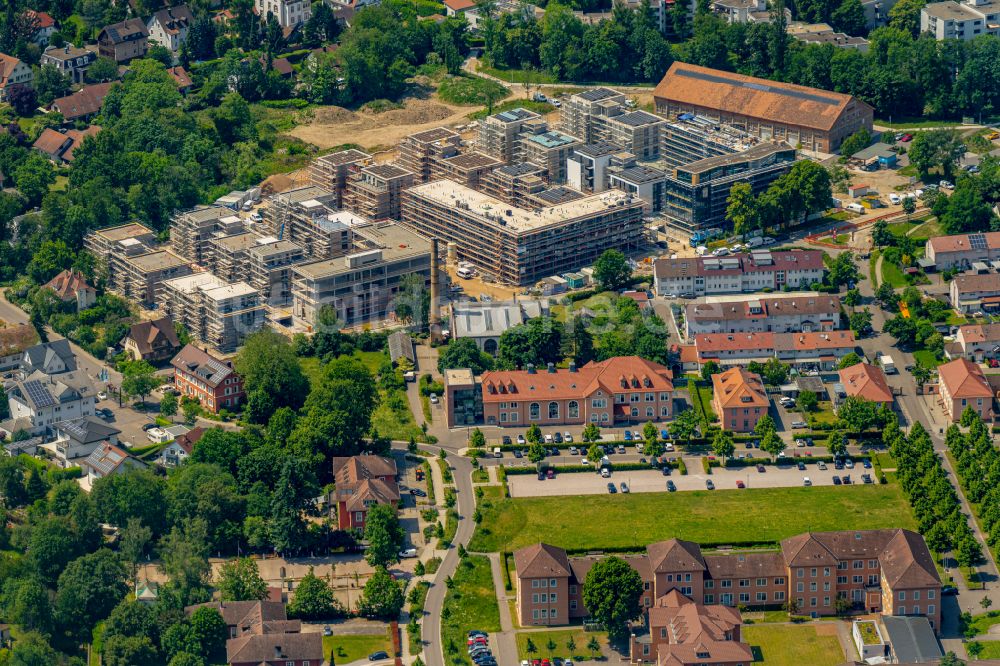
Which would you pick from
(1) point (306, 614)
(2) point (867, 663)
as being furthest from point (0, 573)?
(2) point (867, 663)

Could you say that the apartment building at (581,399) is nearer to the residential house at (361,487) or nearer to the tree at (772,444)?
the tree at (772,444)

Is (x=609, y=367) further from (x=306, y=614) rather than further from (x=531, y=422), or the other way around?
(x=306, y=614)

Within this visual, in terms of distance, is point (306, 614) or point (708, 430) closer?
point (306, 614)

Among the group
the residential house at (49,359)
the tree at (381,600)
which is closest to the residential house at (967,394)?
the tree at (381,600)

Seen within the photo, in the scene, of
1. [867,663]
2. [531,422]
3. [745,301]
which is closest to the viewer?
[867,663]

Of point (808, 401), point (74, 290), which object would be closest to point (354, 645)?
point (808, 401)

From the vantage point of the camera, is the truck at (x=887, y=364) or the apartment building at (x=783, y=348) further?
the apartment building at (x=783, y=348)

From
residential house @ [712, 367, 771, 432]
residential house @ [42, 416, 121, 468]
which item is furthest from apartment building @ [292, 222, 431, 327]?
residential house @ [712, 367, 771, 432]
